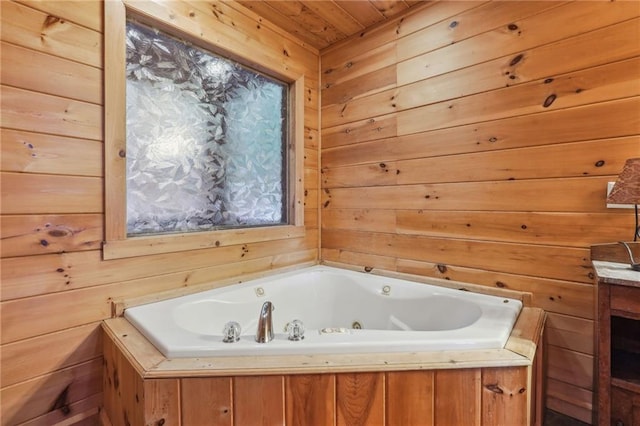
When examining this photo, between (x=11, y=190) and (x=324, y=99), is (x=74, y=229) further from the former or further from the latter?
(x=324, y=99)

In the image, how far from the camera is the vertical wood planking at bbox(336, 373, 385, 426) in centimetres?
91

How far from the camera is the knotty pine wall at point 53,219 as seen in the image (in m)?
1.13

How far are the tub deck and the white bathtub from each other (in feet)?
0.20

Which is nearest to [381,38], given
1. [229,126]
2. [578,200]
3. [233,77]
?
[233,77]

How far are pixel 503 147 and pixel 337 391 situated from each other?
4.51ft

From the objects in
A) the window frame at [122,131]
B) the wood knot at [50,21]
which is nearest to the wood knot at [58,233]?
the window frame at [122,131]

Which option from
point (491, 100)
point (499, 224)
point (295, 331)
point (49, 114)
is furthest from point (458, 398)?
point (49, 114)

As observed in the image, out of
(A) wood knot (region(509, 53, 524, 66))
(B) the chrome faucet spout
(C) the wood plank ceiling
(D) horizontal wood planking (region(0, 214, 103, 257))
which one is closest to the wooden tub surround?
(B) the chrome faucet spout

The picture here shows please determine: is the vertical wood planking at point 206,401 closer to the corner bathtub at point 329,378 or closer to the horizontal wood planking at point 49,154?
the corner bathtub at point 329,378

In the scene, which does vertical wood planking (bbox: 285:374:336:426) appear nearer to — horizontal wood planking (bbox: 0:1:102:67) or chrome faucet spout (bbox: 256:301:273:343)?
chrome faucet spout (bbox: 256:301:273:343)

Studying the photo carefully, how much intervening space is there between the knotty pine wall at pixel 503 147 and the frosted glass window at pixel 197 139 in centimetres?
60

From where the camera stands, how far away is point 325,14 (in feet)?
6.41

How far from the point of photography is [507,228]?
1.57 metres

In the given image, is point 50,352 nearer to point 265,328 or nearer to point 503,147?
point 265,328
